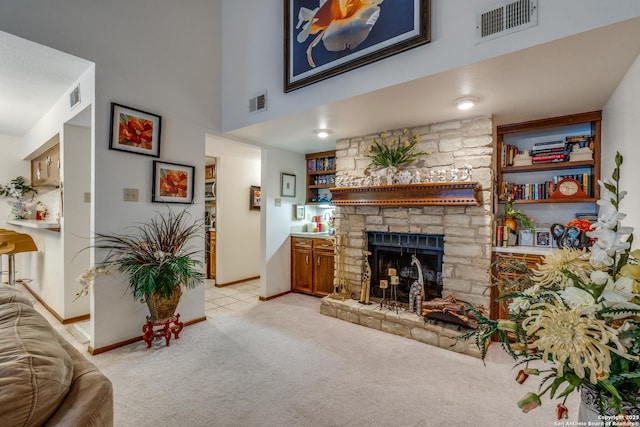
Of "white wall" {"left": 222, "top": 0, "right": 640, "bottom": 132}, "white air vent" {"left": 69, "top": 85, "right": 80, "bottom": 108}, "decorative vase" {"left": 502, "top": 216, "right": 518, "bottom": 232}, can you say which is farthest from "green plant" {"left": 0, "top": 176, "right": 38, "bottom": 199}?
"decorative vase" {"left": 502, "top": 216, "right": 518, "bottom": 232}

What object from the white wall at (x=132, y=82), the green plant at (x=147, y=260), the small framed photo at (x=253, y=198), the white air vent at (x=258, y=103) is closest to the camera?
the white wall at (x=132, y=82)

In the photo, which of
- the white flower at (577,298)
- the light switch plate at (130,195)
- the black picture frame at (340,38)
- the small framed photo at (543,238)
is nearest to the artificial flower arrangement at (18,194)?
the light switch plate at (130,195)

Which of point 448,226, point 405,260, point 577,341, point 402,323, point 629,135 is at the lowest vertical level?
point 402,323

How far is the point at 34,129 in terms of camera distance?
4309mm

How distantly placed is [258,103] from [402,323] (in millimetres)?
2850

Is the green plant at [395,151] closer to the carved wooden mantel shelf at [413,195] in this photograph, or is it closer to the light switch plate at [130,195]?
the carved wooden mantel shelf at [413,195]

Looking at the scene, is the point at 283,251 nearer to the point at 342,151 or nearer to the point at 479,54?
the point at 342,151

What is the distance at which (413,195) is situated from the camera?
3154 millimetres

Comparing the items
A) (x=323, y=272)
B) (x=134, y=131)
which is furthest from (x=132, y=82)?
(x=323, y=272)

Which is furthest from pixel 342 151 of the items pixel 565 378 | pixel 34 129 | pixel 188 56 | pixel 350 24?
pixel 34 129

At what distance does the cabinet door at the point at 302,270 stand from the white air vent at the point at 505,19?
11.0 feet

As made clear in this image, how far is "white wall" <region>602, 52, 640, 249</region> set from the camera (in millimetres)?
1894

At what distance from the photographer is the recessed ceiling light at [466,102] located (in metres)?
2.53

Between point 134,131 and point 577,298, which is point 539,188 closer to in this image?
point 577,298
